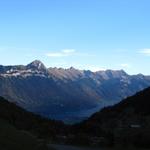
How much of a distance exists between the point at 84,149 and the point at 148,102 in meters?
65.9

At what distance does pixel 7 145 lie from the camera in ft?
100

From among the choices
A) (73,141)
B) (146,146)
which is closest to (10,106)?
(73,141)

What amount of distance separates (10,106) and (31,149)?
82924 mm

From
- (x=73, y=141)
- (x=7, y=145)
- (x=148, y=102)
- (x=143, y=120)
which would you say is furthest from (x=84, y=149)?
(x=148, y=102)

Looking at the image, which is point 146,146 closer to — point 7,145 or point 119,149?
point 119,149

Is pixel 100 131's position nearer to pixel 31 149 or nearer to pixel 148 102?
pixel 148 102

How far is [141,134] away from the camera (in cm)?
5903

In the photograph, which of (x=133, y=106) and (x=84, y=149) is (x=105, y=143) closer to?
(x=84, y=149)

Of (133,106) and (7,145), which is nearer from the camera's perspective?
(7,145)

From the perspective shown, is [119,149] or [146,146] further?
[146,146]

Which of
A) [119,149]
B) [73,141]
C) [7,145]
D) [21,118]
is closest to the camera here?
[7,145]

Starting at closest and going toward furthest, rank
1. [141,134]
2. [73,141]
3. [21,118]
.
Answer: [141,134]
[73,141]
[21,118]

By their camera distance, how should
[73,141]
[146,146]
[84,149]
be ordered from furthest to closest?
[73,141], [146,146], [84,149]

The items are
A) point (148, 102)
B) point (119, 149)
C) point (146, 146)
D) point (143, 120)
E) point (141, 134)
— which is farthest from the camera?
point (148, 102)
